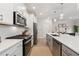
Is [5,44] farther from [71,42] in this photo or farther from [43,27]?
[43,27]

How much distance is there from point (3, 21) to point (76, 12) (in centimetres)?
486

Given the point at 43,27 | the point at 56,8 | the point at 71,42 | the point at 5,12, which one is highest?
the point at 56,8

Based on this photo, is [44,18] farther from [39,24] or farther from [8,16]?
[8,16]

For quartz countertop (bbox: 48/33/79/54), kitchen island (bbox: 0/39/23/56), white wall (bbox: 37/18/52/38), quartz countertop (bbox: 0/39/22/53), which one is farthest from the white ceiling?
kitchen island (bbox: 0/39/23/56)

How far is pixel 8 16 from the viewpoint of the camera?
2625mm

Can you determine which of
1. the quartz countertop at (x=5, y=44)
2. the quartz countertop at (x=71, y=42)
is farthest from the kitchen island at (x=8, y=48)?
the quartz countertop at (x=71, y=42)

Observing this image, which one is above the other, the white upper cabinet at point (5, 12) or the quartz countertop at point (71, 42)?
the white upper cabinet at point (5, 12)

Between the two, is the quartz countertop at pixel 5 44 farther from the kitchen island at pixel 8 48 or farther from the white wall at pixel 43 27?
the white wall at pixel 43 27

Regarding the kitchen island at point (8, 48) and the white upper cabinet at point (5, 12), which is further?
the white upper cabinet at point (5, 12)

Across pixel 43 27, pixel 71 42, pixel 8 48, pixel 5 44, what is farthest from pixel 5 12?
pixel 43 27

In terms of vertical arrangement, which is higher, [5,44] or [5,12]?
[5,12]

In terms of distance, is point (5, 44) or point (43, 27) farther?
point (43, 27)

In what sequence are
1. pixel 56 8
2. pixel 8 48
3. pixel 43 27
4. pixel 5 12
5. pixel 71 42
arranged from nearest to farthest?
pixel 8 48
pixel 71 42
pixel 5 12
pixel 56 8
pixel 43 27

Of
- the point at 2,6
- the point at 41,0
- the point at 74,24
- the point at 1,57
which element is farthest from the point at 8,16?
the point at 74,24
